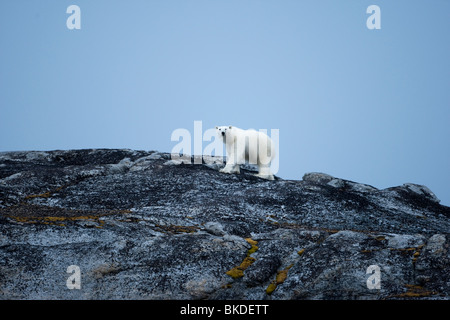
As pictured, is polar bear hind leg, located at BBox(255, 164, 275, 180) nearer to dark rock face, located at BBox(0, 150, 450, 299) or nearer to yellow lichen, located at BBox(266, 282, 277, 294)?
dark rock face, located at BBox(0, 150, 450, 299)

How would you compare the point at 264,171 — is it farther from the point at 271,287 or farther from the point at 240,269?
the point at 271,287

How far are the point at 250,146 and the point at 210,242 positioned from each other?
45.3ft

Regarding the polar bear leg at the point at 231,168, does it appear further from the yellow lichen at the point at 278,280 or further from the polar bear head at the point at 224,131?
the yellow lichen at the point at 278,280

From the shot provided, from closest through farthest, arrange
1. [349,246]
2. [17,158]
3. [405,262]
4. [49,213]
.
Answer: [405,262]
[349,246]
[49,213]
[17,158]

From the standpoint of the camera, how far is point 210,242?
1330cm

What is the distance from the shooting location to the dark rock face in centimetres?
1151

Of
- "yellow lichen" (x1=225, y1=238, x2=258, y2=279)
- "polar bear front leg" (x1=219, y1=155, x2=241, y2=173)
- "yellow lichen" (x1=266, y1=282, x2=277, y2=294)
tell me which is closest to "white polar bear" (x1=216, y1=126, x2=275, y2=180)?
"polar bear front leg" (x1=219, y1=155, x2=241, y2=173)

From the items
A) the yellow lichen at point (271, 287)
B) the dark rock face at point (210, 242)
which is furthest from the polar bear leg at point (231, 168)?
the yellow lichen at point (271, 287)

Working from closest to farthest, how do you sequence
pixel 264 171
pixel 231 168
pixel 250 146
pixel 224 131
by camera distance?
pixel 231 168 < pixel 224 131 < pixel 250 146 < pixel 264 171

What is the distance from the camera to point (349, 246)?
499 inches

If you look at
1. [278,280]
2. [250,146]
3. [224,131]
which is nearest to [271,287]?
[278,280]
